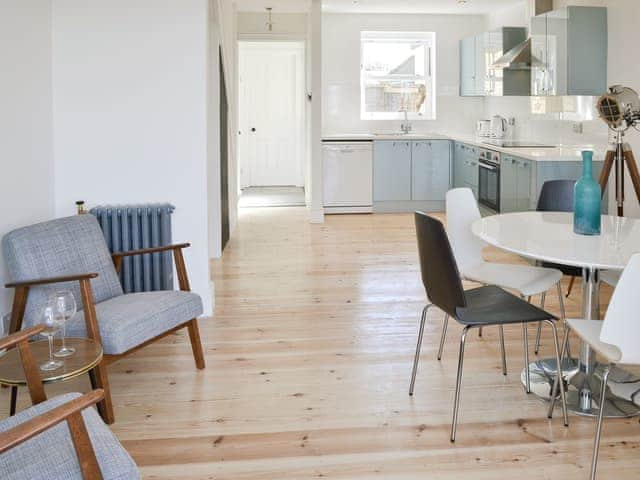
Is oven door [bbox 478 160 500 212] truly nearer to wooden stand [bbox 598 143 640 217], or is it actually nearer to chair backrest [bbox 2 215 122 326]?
wooden stand [bbox 598 143 640 217]

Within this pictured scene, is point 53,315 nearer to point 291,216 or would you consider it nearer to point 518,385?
point 518,385

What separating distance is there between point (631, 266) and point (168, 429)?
187 centimetres

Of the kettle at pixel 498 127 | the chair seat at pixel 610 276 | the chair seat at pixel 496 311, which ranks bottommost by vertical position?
the chair seat at pixel 496 311

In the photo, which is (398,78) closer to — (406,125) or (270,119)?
(406,125)

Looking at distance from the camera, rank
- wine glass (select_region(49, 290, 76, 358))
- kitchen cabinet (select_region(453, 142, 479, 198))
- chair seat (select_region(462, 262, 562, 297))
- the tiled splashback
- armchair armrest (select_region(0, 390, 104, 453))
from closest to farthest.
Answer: armchair armrest (select_region(0, 390, 104, 453))
wine glass (select_region(49, 290, 76, 358))
chair seat (select_region(462, 262, 562, 297))
the tiled splashback
kitchen cabinet (select_region(453, 142, 479, 198))

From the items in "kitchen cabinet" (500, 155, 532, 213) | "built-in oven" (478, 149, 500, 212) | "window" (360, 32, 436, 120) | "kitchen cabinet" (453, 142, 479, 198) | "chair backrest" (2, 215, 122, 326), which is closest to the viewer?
"chair backrest" (2, 215, 122, 326)

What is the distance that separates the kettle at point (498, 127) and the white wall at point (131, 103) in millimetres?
4783

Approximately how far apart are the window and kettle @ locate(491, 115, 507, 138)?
1.19 meters

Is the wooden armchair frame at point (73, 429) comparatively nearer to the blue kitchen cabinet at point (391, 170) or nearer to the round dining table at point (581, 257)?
the round dining table at point (581, 257)

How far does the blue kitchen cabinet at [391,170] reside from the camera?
28.6ft

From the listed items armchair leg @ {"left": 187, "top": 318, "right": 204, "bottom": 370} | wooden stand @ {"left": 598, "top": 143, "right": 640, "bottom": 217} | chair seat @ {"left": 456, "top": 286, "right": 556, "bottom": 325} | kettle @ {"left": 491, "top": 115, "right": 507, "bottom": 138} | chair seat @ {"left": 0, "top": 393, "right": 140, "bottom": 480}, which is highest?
kettle @ {"left": 491, "top": 115, "right": 507, "bottom": 138}

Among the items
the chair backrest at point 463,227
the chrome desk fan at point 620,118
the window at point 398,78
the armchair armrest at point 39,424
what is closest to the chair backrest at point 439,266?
the chair backrest at point 463,227

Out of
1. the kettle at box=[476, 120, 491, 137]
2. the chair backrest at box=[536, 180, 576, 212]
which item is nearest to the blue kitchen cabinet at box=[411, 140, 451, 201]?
the kettle at box=[476, 120, 491, 137]

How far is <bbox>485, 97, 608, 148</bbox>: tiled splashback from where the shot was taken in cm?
611
